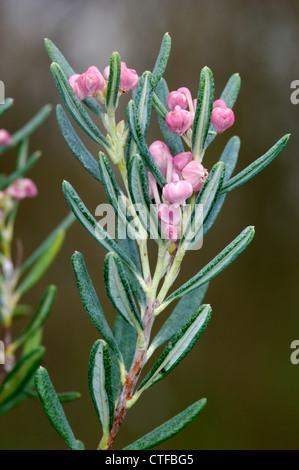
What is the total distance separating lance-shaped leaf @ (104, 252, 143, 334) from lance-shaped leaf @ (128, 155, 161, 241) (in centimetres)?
4

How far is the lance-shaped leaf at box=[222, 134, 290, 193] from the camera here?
331mm

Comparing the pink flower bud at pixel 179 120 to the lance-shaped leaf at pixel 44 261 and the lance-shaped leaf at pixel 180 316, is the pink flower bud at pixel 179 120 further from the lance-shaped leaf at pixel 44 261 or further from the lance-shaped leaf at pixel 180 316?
the lance-shaped leaf at pixel 44 261

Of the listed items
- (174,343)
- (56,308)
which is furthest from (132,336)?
(56,308)

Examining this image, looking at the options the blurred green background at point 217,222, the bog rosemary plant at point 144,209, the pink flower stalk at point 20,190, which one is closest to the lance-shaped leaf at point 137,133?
the bog rosemary plant at point 144,209

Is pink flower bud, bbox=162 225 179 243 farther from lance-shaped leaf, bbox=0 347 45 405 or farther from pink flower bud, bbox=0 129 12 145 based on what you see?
pink flower bud, bbox=0 129 12 145

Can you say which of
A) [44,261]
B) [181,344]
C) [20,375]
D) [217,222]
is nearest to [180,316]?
[181,344]

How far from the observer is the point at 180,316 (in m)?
0.41

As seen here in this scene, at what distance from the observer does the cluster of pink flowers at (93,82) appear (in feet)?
1.11

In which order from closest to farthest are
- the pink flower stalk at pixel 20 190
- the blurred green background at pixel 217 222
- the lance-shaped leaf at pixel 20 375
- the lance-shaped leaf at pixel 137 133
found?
the lance-shaped leaf at pixel 137 133 → the lance-shaped leaf at pixel 20 375 → the pink flower stalk at pixel 20 190 → the blurred green background at pixel 217 222

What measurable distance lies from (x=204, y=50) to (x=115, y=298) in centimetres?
135

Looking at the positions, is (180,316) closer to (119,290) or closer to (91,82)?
(119,290)

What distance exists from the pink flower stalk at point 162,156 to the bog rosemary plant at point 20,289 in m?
0.19

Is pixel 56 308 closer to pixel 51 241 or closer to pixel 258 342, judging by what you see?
pixel 258 342

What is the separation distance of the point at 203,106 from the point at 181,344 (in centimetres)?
17
